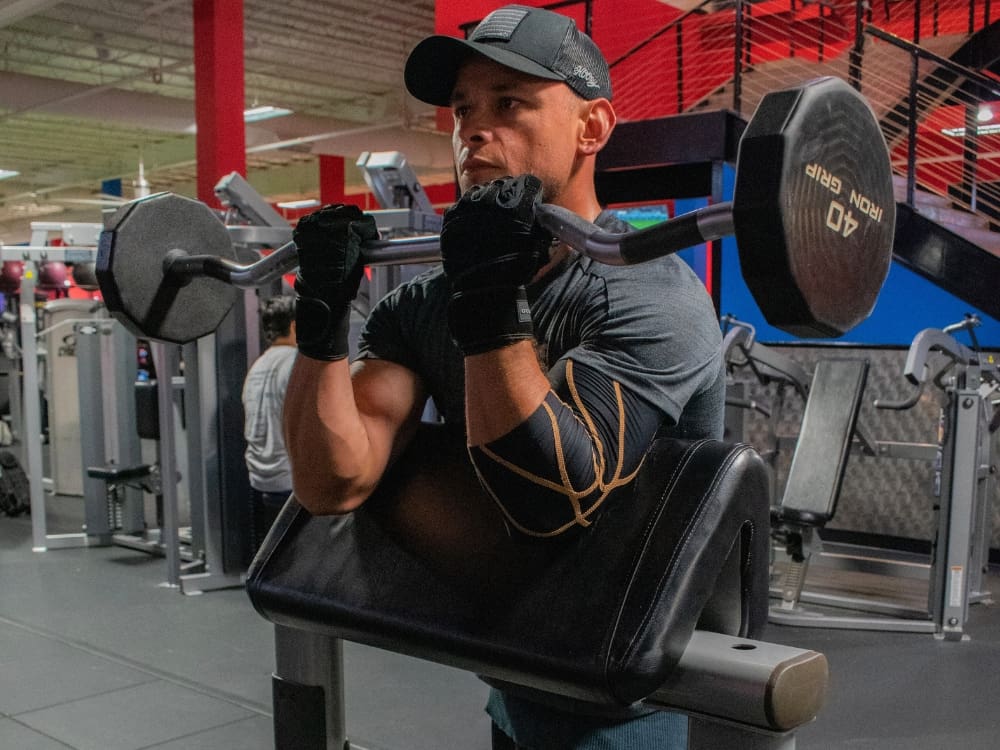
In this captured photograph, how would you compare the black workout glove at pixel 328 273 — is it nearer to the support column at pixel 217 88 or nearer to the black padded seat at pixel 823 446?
the black padded seat at pixel 823 446

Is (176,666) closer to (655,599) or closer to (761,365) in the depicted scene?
(761,365)

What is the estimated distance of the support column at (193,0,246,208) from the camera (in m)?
8.30

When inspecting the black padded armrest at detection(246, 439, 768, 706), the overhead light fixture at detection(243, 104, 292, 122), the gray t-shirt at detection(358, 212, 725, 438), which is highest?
the overhead light fixture at detection(243, 104, 292, 122)

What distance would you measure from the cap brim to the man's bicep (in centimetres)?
31

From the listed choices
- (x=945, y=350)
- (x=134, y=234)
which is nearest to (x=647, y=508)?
(x=134, y=234)

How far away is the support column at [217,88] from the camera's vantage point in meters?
8.30

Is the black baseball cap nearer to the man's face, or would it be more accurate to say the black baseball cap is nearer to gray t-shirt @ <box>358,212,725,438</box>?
the man's face

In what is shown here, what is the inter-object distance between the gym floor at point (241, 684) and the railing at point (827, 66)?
3638mm

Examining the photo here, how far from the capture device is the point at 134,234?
4.09 ft

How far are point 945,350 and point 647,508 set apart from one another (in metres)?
3.72

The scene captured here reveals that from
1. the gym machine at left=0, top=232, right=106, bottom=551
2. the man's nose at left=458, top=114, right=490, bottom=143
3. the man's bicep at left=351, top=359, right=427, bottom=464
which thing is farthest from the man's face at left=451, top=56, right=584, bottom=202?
the gym machine at left=0, top=232, right=106, bottom=551

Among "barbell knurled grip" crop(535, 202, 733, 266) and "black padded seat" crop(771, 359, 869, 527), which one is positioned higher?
"barbell knurled grip" crop(535, 202, 733, 266)

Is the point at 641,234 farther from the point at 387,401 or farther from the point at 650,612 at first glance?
the point at 387,401

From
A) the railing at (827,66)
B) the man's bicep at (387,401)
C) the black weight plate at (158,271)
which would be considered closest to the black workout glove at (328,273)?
the man's bicep at (387,401)
